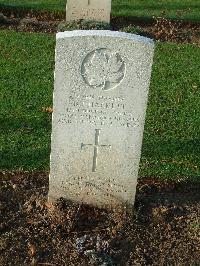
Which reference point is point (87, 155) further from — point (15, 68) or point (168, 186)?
point (15, 68)

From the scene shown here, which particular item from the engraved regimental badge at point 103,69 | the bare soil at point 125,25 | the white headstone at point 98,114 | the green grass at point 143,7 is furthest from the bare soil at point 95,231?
the green grass at point 143,7

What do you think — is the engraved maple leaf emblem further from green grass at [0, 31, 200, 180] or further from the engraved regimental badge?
green grass at [0, 31, 200, 180]

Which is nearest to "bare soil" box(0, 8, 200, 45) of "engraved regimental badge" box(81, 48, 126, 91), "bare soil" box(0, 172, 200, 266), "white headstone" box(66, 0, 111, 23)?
"white headstone" box(66, 0, 111, 23)

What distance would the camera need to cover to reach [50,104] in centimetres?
758

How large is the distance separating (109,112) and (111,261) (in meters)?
1.31

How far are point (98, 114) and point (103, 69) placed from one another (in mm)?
424

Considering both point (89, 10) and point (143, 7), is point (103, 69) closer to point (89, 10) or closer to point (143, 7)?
point (89, 10)

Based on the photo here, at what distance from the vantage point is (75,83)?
4.64 m

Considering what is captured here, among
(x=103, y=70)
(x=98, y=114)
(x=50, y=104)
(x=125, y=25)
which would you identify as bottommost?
(x=50, y=104)

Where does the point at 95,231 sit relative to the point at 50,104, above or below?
below

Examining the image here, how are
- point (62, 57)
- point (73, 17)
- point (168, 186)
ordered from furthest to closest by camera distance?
1. point (73, 17)
2. point (168, 186)
3. point (62, 57)

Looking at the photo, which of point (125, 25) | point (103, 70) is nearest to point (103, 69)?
point (103, 70)

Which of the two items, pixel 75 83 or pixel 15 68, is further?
pixel 15 68

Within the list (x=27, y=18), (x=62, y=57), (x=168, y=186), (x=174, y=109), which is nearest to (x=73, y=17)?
(x=27, y=18)
